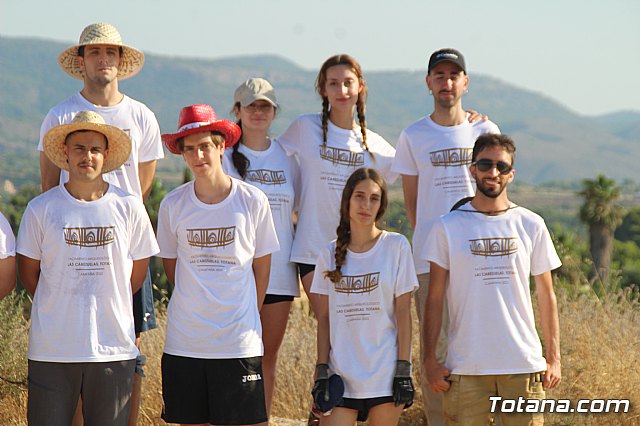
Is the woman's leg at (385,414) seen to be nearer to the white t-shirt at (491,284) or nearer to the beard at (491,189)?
the white t-shirt at (491,284)

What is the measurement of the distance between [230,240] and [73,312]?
0.96 m

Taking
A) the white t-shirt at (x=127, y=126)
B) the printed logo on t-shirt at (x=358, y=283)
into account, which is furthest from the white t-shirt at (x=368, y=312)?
the white t-shirt at (x=127, y=126)

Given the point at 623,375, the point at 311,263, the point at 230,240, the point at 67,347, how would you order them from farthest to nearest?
the point at 623,375 → the point at 311,263 → the point at 230,240 → the point at 67,347

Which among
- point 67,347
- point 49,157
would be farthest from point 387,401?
point 49,157

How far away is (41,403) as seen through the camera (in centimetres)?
517

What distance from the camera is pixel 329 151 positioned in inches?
252

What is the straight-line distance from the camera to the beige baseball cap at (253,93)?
6.38 meters

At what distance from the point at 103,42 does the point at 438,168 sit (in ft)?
7.64


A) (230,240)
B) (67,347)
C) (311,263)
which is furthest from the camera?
(311,263)

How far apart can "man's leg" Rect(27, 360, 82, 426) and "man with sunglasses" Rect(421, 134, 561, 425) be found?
1984 mm

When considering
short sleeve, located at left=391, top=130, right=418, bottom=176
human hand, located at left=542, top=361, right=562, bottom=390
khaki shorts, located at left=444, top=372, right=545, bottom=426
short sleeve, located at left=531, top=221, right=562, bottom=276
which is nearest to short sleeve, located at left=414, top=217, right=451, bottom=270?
short sleeve, located at left=531, top=221, right=562, bottom=276

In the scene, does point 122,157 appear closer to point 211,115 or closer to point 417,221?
point 211,115

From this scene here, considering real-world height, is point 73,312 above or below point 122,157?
below

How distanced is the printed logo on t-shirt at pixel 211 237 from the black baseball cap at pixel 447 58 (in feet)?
6.31
